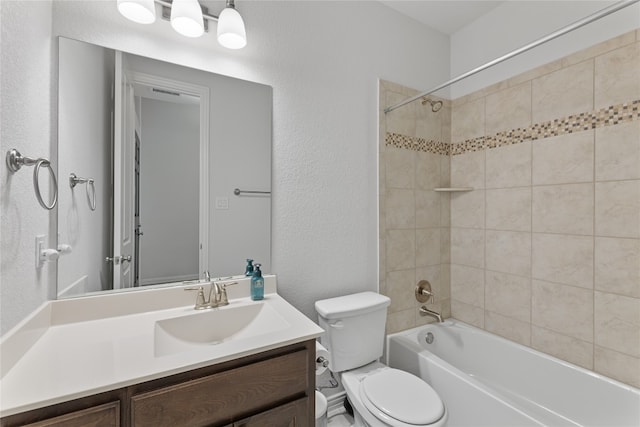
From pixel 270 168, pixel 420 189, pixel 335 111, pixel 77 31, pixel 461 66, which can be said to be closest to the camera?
pixel 77 31

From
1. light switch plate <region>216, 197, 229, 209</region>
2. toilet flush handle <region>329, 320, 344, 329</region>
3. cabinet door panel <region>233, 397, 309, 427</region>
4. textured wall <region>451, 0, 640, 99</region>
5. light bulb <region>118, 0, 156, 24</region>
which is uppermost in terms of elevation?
textured wall <region>451, 0, 640, 99</region>

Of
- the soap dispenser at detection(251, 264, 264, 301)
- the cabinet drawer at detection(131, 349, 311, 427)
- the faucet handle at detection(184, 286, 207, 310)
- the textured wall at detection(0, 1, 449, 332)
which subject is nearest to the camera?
the cabinet drawer at detection(131, 349, 311, 427)

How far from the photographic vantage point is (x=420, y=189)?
2.09 meters

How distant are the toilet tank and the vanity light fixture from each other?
140 cm

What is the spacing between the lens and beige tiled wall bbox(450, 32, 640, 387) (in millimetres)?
1425

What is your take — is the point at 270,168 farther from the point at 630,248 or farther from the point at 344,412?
the point at 630,248

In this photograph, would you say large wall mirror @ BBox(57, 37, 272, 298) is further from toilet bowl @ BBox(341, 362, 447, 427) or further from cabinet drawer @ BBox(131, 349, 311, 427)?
toilet bowl @ BBox(341, 362, 447, 427)

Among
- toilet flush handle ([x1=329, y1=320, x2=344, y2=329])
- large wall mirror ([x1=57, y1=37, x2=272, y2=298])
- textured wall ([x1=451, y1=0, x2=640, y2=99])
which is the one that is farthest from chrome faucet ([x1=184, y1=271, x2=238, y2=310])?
textured wall ([x1=451, y1=0, x2=640, y2=99])

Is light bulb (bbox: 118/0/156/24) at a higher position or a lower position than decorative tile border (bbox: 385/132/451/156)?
higher

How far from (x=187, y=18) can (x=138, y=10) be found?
0.59ft

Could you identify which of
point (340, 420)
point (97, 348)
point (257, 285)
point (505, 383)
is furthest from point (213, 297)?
point (505, 383)

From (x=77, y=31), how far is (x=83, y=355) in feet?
3.93

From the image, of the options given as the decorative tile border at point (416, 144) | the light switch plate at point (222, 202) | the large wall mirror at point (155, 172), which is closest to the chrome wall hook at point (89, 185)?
the large wall mirror at point (155, 172)

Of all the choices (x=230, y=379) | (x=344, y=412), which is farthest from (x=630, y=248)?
(x=230, y=379)
